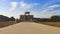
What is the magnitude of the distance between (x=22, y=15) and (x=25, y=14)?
7.53 ft

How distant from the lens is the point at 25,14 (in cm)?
8925

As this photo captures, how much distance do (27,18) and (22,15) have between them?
4344 mm

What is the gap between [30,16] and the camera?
3366 inches

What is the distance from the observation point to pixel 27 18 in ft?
284

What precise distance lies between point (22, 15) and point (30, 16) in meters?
6.17

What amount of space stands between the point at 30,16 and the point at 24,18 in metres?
4.15

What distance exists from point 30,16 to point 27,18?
8.67 feet

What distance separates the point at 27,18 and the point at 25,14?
4.03 meters

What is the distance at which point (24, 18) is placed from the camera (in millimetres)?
85188

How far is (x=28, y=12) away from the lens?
87938 millimetres

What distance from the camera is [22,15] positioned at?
3479 inches
